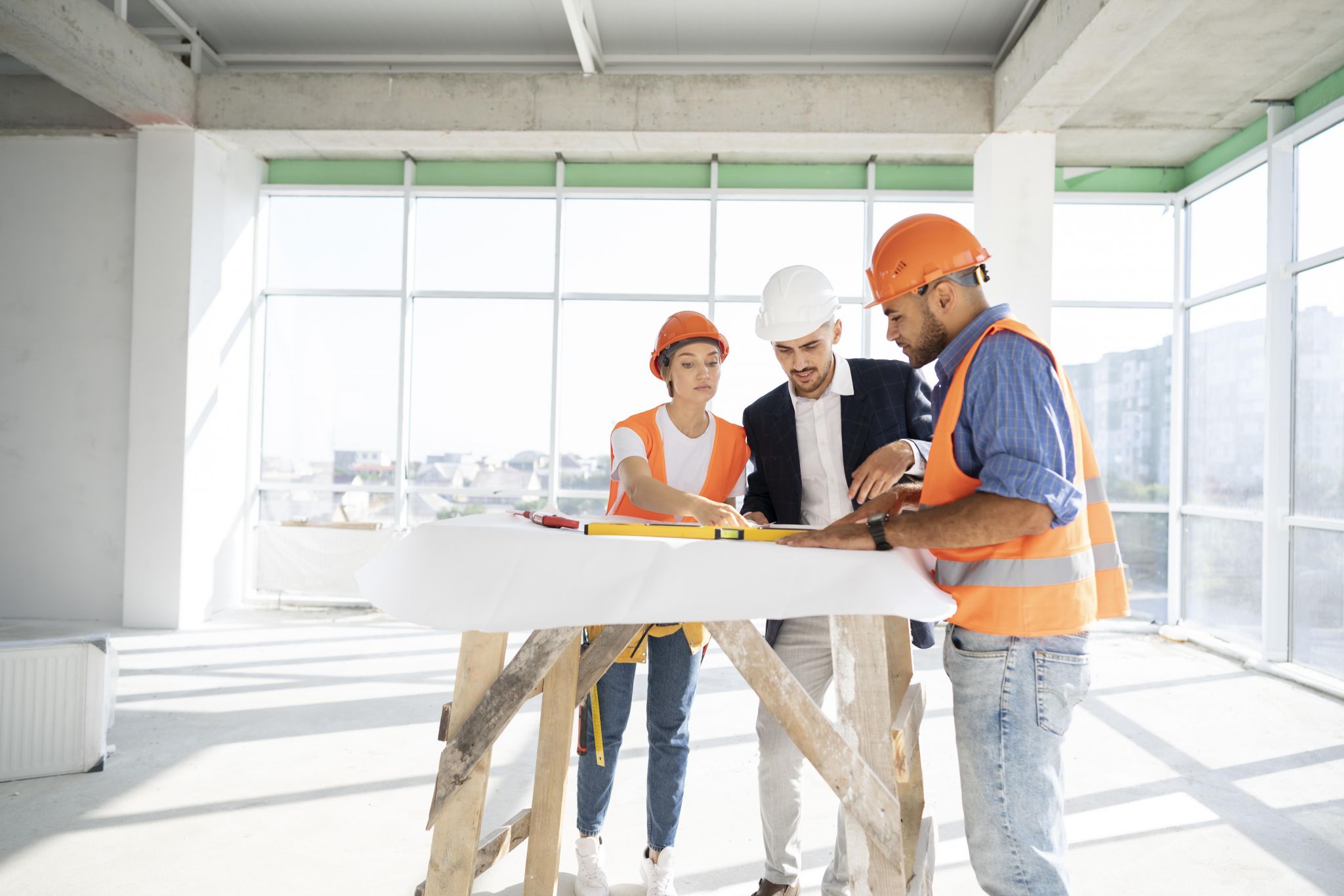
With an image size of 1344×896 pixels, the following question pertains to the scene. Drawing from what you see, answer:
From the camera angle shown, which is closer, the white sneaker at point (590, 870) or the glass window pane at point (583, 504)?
the white sneaker at point (590, 870)

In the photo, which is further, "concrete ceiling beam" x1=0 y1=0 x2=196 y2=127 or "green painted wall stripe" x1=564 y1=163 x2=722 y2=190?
"green painted wall stripe" x1=564 y1=163 x2=722 y2=190

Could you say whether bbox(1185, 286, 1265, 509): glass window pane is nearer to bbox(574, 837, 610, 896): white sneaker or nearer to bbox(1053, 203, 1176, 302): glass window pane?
bbox(1053, 203, 1176, 302): glass window pane

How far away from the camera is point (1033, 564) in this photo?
1597 millimetres

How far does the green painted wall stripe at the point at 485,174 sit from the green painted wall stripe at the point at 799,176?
5.71 ft

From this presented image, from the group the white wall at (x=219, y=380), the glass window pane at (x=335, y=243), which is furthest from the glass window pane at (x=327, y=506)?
the glass window pane at (x=335, y=243)

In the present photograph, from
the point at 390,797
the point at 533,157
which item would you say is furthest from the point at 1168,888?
the point at 533,157

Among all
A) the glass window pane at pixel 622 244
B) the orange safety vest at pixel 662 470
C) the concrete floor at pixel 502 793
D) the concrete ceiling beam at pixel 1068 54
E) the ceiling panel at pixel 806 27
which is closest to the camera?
the orange safety vest at pixel 662 470

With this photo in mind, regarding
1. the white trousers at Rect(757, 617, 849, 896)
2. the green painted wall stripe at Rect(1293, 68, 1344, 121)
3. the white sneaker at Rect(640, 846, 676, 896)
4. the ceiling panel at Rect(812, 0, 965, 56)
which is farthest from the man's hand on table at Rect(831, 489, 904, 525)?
the green painted wall stripe at Rect(1293, 68, 1344, 121)

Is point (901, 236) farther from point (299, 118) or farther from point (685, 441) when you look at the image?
point (299, 118)

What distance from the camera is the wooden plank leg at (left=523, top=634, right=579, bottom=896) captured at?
86.3 inches

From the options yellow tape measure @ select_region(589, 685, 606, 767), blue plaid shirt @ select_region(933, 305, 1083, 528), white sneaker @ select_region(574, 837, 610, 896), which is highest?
blue plaid shirt @ select_region(933, 305, 1083, 528)

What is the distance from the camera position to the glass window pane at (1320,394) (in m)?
5.69

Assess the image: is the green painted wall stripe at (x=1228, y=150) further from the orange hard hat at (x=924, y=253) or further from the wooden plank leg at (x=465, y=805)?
the wooden plank leg at (x=465, y=805)

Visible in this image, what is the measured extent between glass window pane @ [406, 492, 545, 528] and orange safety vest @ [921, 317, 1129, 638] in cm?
669
